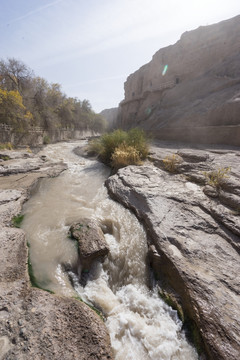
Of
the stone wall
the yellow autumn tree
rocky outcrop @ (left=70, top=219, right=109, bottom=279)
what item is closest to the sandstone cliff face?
the stone wall

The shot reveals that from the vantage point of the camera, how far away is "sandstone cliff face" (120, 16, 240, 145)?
20.3 ft

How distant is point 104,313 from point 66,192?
2623 millimetres

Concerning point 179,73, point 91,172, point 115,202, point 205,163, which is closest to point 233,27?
point 179,73

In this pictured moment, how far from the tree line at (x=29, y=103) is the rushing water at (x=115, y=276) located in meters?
7.79

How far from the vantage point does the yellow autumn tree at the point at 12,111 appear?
7.97 meters

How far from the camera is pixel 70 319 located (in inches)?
44.2

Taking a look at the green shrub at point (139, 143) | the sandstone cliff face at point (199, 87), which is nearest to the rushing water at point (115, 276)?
the green shrub at point (139, 143)

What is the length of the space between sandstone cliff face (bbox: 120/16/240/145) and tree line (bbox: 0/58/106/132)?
759 centimetres

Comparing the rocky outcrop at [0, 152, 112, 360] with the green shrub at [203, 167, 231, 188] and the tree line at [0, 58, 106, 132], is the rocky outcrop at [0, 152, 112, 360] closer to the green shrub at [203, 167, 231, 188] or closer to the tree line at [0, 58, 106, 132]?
the green shrub at [203, 167, 231, 188]

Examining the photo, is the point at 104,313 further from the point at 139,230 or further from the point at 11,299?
the point at 139,230

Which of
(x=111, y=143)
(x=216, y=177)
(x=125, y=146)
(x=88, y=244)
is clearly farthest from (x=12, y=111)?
(x=216, y=177)

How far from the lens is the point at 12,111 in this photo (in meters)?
8.23

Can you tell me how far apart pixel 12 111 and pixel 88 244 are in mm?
9539

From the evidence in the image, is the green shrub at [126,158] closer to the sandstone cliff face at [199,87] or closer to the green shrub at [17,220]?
the green shrub at [17,220]
